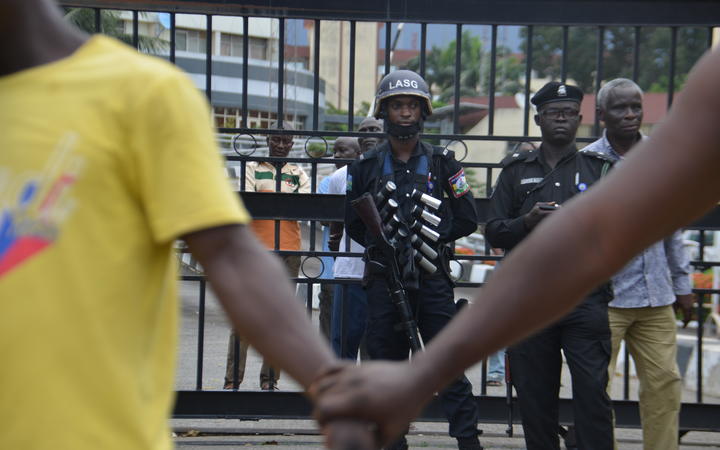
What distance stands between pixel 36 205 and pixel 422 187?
4184mm

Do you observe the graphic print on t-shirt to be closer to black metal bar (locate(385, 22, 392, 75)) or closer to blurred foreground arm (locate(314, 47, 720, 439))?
blurred foreground arm (locate(314, 47, 720, 439))

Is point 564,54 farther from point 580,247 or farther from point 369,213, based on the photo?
point 580,247

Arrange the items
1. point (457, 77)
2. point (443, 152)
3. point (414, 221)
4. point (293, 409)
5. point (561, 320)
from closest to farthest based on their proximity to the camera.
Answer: point (561, 320) < point (414, 221) < point (443, 152) < point (457, 77) < point (293, 409)

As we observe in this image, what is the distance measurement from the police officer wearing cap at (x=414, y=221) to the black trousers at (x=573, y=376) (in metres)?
0.48

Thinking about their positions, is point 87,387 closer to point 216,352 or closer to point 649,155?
point 649,155

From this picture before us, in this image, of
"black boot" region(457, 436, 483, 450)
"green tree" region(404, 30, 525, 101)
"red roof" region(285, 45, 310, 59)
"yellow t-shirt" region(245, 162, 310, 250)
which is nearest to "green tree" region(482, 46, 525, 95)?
"green tree" region(404, 30, 525, 101)

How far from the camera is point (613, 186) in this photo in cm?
186

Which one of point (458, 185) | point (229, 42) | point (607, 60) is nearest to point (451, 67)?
point (607, 60)

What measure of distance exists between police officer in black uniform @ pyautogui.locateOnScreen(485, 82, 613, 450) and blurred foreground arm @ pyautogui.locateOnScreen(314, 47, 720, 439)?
132 inches

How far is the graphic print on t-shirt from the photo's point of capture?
5.76ft

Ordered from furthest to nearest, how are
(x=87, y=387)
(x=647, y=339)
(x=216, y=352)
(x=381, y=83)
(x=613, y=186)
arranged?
(x=216, y=352)
(x=381, y=83)
(x=647, y=339)
(x=613, y=186)
(x=87, y=387)

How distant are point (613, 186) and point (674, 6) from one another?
470cm

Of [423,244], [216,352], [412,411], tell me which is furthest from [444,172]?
[216,352]

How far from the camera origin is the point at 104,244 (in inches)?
69.9
